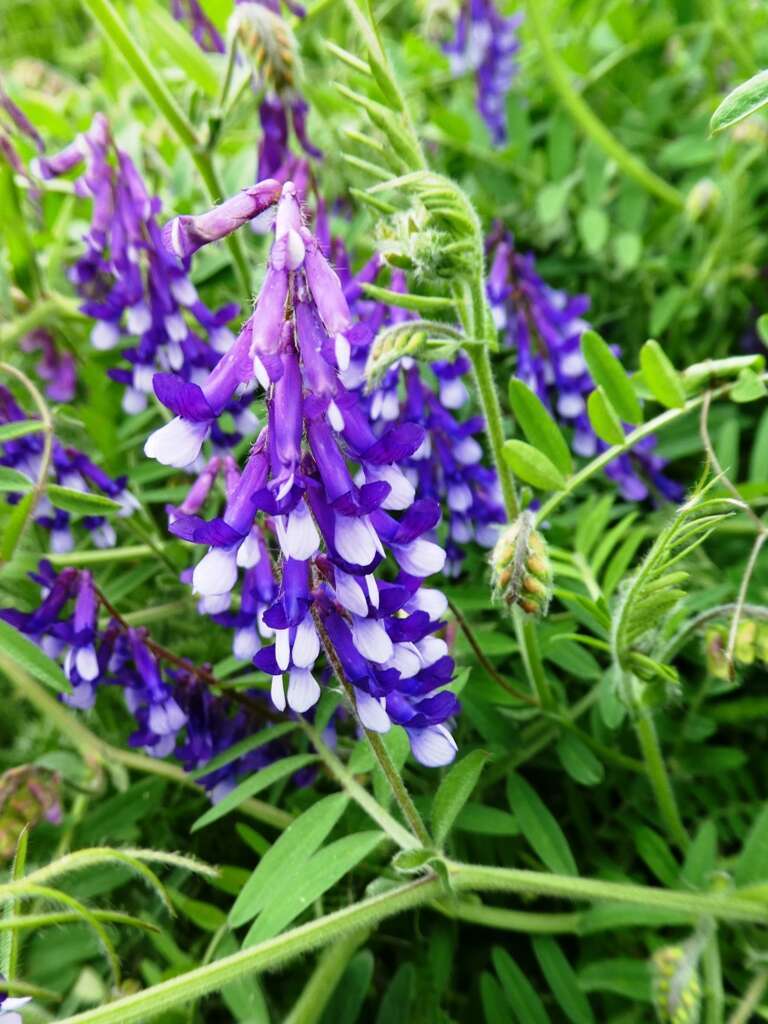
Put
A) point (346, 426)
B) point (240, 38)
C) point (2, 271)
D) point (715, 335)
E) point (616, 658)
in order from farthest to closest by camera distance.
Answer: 1. point (715, 335)
2. point (2, 271)
3. point (240, 38)
4. point (616, 658)
5. point (346, 426)

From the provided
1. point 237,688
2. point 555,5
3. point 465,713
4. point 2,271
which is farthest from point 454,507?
point 555,5

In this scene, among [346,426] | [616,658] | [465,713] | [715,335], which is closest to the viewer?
[346,426]

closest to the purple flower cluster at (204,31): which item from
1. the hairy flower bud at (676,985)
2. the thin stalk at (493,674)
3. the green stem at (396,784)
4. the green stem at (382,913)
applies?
the thin stalk at (493,674)

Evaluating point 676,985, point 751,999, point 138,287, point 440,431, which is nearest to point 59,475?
point 138,287

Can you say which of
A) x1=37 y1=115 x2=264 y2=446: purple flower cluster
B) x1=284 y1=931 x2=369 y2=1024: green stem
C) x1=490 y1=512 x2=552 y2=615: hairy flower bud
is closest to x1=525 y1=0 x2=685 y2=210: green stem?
x1=37 y1=115 x2=264 y2=446: purple flower cluster

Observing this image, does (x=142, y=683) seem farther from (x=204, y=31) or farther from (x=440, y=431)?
(x=204, y=31)

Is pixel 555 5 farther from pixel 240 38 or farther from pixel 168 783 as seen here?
pixel 168 783

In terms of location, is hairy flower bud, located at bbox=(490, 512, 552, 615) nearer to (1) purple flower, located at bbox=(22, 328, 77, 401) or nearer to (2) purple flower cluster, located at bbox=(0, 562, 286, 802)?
(2) purple flower cluster, located at bbox=(0, 562, 286, 802)
